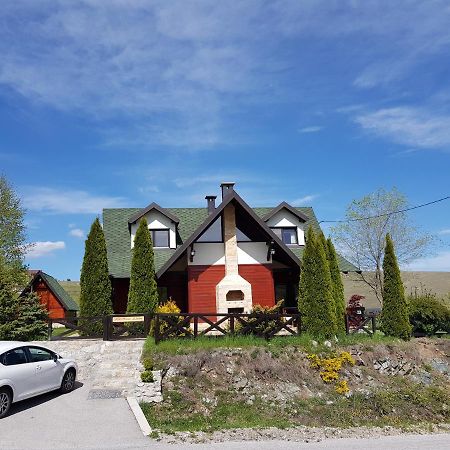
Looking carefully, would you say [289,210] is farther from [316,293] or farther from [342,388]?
[342,388]

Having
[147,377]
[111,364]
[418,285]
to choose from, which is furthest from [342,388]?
[418,285]

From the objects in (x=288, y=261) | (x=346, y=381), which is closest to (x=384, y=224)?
(x=288, y=261)

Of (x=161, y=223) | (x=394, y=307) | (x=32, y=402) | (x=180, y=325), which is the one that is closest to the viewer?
(x=32, y=402)

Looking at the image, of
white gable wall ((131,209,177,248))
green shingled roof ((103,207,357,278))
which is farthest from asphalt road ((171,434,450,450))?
white gable wall ((131,209,177,248))

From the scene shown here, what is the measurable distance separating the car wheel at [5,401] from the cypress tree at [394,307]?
614 inches

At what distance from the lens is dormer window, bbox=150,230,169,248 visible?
2628cm

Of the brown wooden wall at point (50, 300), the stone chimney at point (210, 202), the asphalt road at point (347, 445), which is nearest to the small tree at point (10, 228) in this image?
the brown wooden wall at point (50, 300)

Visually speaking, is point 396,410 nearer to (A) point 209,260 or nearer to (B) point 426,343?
(B) point 426,343

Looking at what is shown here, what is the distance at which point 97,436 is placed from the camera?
9.61 meters

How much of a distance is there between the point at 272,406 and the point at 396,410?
4.10 metres

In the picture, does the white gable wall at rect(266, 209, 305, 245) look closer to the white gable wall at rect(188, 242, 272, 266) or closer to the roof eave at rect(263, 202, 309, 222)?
the roof eave at rect(263, 202, 309, 222)

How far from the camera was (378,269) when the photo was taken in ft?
111

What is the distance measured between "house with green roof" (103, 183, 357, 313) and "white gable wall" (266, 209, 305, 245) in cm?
102

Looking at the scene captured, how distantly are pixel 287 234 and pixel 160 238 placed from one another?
782 centimetres
